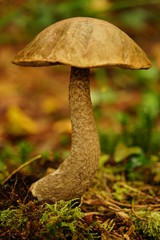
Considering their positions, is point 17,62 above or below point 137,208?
above

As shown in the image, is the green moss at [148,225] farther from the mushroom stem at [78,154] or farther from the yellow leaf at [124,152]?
the yellow leaf at [124,152]

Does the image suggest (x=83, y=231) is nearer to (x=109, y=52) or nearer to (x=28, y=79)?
(x=109, y=52)

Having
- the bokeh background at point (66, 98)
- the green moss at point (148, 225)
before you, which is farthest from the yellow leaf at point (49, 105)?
the green moss at point (148, 225)

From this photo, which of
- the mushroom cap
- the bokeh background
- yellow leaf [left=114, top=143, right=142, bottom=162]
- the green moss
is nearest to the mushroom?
the mushroom cap

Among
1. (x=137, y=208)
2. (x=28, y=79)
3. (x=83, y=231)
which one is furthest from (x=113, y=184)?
(x=28, y=79)

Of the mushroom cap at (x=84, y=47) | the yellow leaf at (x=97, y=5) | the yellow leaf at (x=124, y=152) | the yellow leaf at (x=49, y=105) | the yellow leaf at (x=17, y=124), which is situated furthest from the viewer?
the yellow leaf at (x=97, y=5)

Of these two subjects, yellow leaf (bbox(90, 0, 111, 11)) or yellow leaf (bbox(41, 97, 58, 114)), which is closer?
yellow leaf (bbox(41, 97, 58, 114))

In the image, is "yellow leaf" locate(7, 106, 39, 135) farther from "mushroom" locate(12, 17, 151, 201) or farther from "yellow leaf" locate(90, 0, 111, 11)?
"yellow leaf" locate(90, 0, 111, 11)
